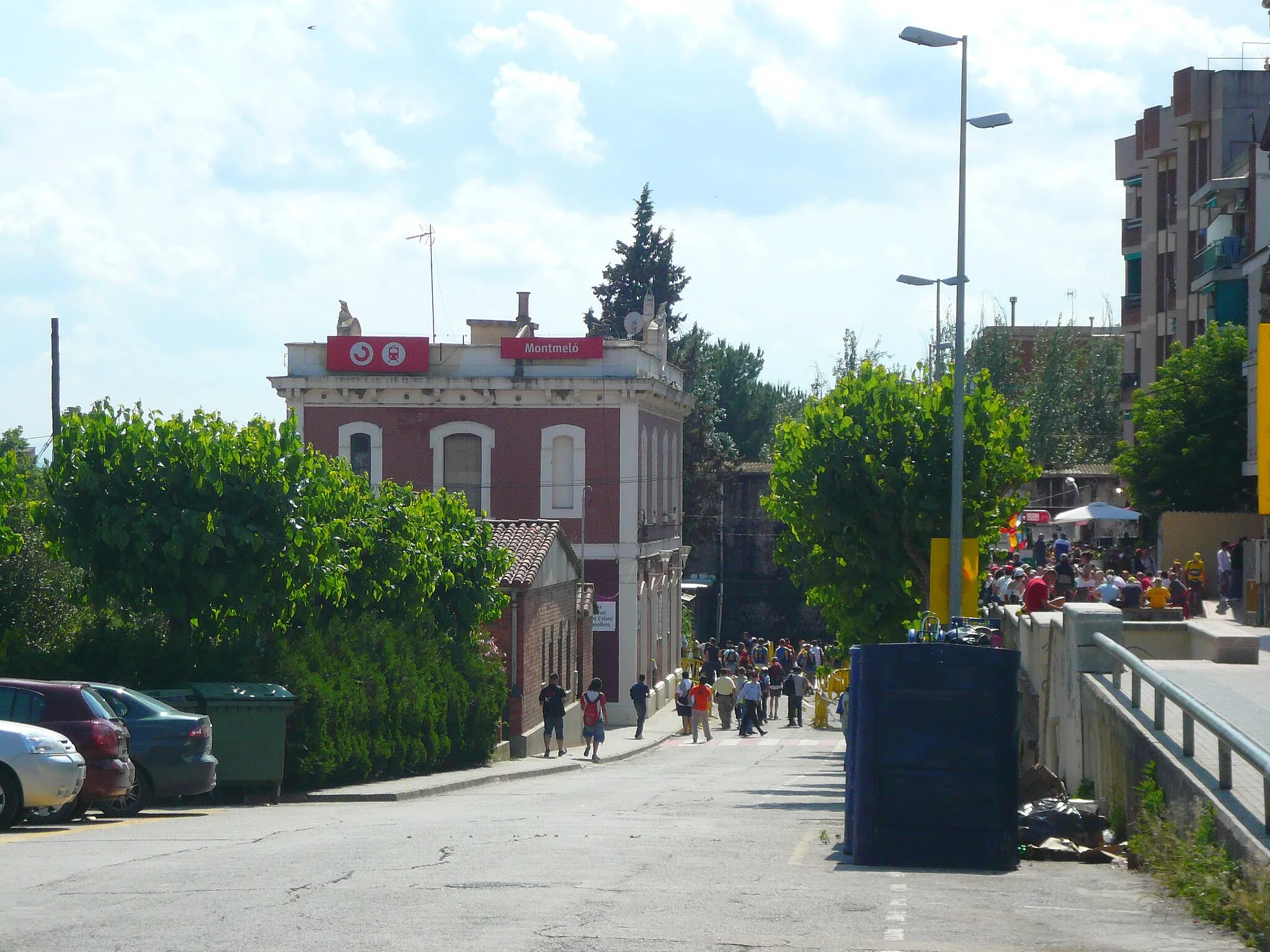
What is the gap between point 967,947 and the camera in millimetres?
8164

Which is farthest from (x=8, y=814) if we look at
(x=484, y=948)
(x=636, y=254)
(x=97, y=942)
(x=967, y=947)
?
(x=636, y=254)

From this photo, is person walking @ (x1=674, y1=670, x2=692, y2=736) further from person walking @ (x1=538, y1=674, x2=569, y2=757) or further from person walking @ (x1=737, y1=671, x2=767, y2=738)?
person walking @ (x1=538, y1=674, x2=569, y2=757)

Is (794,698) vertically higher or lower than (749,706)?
lower

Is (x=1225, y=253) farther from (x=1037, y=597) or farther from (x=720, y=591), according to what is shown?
(x=720, y=591)

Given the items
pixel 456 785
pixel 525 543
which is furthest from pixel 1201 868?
pixel 525 543

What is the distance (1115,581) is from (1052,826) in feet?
56.2

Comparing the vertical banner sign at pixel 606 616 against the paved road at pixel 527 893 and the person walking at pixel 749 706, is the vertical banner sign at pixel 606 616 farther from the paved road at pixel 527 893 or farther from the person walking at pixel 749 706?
the paved road at pixel 527 893

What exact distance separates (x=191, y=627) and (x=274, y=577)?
5.11ft

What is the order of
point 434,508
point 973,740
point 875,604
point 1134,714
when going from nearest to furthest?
point 973,740 → point 1134,714 → point 434,508 → point 875,604

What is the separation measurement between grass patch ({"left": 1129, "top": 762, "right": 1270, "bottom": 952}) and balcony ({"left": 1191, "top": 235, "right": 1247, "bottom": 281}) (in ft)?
121

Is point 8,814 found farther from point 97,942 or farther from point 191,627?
point 191,627

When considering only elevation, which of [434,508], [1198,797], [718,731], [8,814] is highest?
[434,508]

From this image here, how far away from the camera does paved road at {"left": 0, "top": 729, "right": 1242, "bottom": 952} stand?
27.3 ft

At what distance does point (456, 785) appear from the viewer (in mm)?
25422
